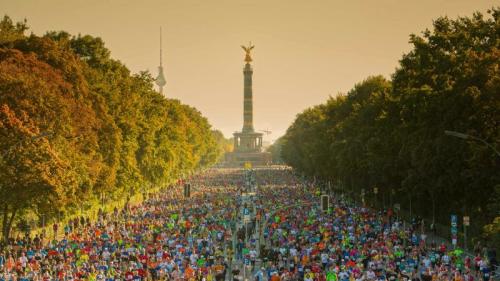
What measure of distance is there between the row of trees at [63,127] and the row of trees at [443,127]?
68.4 feet

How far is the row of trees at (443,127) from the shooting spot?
46.1 meters

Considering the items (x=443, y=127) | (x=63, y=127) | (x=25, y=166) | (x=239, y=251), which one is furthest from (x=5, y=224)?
(x=443, y=127)

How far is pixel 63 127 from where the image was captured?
52531 millimetres

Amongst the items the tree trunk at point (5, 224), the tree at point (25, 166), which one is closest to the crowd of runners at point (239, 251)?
the tree trunk at point (5, 224)

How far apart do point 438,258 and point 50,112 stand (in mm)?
24691

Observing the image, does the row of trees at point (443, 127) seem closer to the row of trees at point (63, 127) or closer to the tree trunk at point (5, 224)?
the row of trees at point (63, 127)

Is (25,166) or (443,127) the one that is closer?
(25,166)

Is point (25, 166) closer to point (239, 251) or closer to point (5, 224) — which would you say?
point (5, 224)

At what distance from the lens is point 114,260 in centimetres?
4212

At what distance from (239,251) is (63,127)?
539 inches

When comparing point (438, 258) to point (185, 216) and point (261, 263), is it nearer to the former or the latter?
point (261, 263)

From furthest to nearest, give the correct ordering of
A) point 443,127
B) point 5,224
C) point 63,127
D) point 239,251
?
point 63,127 → point 5,224 → point 443,127 → point 239,251

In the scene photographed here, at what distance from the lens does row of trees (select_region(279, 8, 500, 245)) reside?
46.1 m

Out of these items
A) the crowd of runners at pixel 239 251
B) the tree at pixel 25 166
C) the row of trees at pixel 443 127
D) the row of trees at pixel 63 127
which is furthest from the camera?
the row of trees at pixel 63 127
